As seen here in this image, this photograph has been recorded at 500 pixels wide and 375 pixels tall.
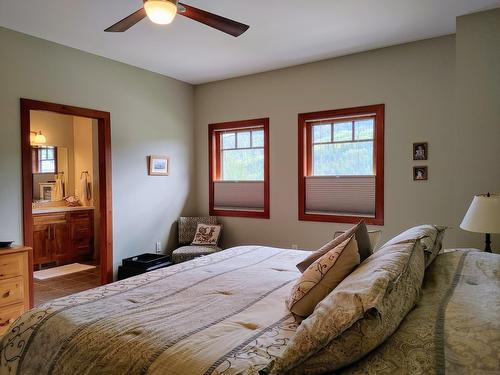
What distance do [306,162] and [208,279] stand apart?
109 inches

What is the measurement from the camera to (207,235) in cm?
501

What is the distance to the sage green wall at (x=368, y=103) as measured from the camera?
3.74 m

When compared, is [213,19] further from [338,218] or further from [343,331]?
[338,218]

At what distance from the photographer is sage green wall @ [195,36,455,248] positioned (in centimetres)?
374

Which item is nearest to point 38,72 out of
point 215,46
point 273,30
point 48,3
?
point 48,3

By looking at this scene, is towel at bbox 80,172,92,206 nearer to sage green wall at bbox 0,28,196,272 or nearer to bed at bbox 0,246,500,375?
sage green wall at bbox 0,28,196,272

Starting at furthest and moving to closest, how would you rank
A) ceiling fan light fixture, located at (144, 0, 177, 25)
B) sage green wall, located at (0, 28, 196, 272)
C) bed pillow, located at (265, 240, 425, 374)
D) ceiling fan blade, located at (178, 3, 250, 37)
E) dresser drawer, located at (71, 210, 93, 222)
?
dresser drawer, located at (71, 210, 93, 222) → sage green wall, located at (0, 28, 196, 272) → ceiling fan blade, located at (178, 3, 250, 37) → ceiling fan light fixture, located at (144, 0, 177, 25) → bed pillow, located at (265, 240, 425, 374)

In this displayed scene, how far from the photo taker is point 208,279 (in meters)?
2.17

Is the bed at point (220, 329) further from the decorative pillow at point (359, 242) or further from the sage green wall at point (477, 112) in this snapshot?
the sage green wall at point (477, 112)

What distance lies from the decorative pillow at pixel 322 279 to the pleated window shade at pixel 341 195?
8.88 ft

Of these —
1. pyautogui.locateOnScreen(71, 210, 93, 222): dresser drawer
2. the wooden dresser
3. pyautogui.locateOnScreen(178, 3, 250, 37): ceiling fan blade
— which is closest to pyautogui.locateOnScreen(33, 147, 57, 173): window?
pyautogui.locateOnScreen(71, 210, 93, 222): dresser drawer

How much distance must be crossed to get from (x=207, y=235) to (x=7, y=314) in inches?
97.7

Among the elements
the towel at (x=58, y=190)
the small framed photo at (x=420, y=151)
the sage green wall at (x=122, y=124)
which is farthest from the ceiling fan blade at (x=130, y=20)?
the towel at (x=58, y=190)

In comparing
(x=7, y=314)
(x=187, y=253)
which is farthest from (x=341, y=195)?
(x=7, y=314)
